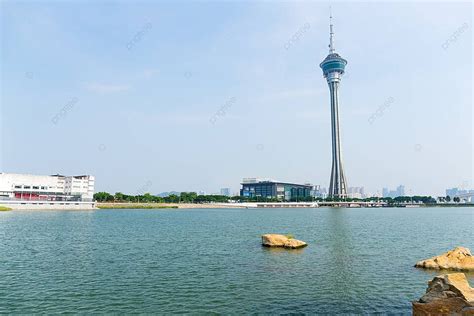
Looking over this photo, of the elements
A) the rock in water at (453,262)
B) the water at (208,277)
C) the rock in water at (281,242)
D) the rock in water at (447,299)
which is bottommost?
the water at (208,277)

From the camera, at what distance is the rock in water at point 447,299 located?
64.6ft

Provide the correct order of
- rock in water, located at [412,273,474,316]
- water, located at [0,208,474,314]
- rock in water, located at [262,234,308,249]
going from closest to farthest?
rock in water, located at [412,273,474,316]
water, located at [0,208,474,314]
rock in water, located at [262,234,308,249]

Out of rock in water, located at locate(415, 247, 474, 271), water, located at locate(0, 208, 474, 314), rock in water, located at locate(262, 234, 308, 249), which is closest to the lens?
water, located at locate(0, 208, 474, 314)

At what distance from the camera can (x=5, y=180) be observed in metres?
182

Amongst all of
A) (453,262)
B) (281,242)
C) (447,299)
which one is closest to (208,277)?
(447,299)

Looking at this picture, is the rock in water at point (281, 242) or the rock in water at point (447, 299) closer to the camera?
the rock in water at point (447, 299)

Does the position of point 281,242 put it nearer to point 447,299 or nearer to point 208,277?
point 208,277

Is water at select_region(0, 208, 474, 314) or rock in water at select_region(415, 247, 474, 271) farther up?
rock in water at select_region(415, 247, 474, 271)

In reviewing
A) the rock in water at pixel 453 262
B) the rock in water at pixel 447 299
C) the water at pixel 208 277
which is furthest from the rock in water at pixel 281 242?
the rock in water at pixel 447 299

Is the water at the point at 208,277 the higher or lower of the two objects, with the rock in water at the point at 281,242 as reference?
lower

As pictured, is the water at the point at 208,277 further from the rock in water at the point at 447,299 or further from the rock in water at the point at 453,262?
the rock in water at the point at 447,299

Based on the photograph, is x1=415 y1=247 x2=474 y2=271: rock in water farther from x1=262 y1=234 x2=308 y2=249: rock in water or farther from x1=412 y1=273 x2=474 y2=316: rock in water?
x1=262 y1=234 x2=308 y2=249: rock in water

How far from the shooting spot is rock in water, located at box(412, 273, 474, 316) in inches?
775

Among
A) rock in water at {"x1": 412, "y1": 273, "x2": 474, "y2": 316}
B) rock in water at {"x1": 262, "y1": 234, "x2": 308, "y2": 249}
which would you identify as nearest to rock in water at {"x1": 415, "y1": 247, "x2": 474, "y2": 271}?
rock in water at {"x1": 412, "y1": 273, "x2": 474, "y2": 316}
